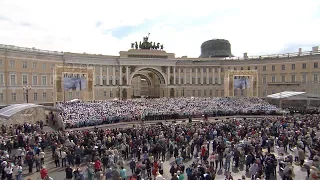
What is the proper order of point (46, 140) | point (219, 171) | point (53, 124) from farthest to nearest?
point (53, 124)
point (46, 140)
point (219, 171)

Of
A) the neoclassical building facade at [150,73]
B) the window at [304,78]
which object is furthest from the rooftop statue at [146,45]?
the window at [304,78]

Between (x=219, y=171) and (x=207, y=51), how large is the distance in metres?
83.5

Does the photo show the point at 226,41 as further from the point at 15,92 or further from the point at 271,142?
the point at 271,142

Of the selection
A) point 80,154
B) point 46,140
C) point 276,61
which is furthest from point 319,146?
point 276,61

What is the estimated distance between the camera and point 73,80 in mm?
44406

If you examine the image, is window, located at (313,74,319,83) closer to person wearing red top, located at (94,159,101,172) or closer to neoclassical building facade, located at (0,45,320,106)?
neoclassical building facade, located at (0,45,320,106)

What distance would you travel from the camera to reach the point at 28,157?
16531mm

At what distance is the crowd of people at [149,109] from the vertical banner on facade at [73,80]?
3579mm

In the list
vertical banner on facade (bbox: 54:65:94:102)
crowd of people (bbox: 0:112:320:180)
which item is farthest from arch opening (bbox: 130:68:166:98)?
crowd of people (bbox: 0:112:320:180)

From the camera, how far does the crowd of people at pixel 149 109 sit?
116ft

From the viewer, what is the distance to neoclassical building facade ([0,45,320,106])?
159 feet

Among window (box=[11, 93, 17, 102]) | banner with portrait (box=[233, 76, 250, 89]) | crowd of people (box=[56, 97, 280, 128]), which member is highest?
banner with portrait (box=[233, 76, 250, 89])

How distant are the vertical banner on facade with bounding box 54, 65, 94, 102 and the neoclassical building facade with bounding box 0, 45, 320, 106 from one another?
3.11 m

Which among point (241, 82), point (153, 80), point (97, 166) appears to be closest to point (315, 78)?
point (241, 82)
